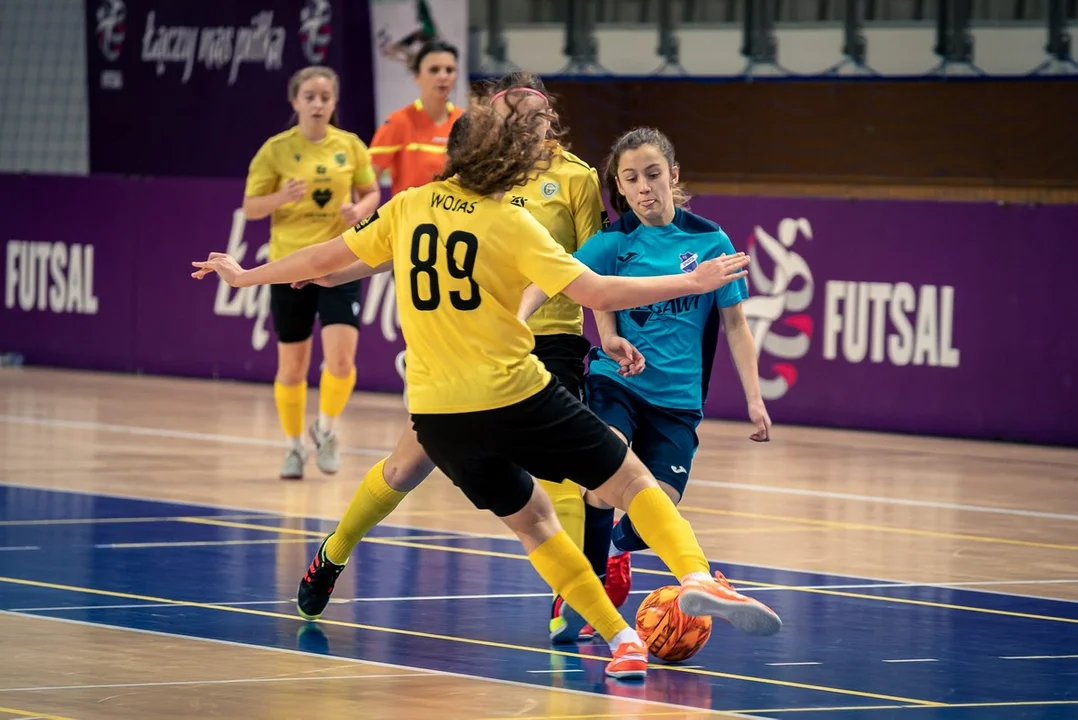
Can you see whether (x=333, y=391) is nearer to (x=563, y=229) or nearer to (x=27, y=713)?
(x=563, y=229)

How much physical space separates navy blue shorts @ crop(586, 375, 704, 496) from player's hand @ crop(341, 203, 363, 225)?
434cm

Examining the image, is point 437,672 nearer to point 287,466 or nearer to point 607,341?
point 607,341

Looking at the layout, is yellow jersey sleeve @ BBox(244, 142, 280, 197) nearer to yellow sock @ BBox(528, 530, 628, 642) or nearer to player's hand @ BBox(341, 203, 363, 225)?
player's hand @ BBox(341, 203, 363, 225)

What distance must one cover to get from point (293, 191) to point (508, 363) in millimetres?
5584

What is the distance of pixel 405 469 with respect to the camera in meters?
8.02

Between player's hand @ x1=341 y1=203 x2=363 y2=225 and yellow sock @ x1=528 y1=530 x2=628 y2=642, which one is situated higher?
player's hand @ x1=341 y1=203 x2=363 y2=225

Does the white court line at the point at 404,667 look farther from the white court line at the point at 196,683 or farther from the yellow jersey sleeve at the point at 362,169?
the yellow jersey sleeve at the point at 362,169

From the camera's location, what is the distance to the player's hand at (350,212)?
478 inches

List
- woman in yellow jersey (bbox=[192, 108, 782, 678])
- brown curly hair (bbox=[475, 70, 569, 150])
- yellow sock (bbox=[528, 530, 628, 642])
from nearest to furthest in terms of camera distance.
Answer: woman in yellow jersey (bbox=[192, 108, 782, 678]) → yellow sock (bbox=[528, 530, 628, 642]) → brown curly hair (bbox=[475, 70, 569, 150])

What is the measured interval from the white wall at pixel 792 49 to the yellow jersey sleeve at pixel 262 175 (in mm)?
8709

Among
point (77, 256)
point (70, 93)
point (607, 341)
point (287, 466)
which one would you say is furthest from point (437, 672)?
point (70, 93)

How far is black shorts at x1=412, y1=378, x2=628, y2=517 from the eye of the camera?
7016mm

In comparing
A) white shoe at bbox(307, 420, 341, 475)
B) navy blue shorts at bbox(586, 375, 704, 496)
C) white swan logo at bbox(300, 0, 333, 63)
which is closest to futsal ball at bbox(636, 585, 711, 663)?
navy blue shorts at bbox(586, 375, 704, 496)

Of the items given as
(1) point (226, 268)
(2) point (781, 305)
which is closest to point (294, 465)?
(2) point (781, 305)
